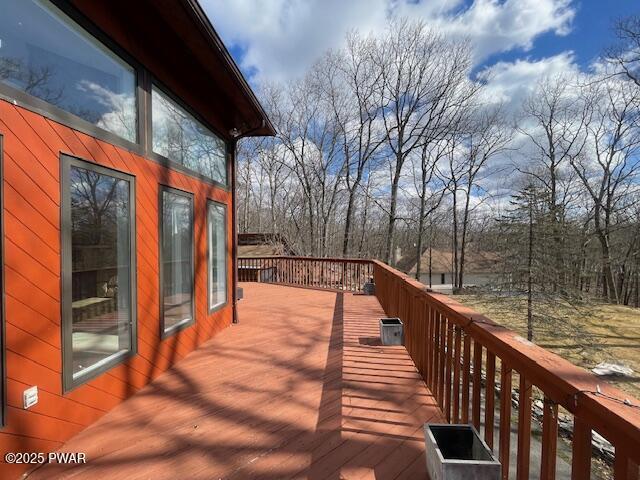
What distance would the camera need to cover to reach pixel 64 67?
212 cm

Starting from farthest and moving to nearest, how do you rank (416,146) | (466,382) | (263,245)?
1. (416,146)
2. (263,245)
3. (466,382)

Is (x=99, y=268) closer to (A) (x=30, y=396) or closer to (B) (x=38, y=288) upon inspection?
(B) (x=38, y=288)

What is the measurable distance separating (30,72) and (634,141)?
2463 cm

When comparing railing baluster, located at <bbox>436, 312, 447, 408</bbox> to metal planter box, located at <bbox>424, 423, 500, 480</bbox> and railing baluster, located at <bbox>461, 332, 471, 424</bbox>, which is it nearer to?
railing baluster, located at <bbox>461, 332, 471, 424</bbox>

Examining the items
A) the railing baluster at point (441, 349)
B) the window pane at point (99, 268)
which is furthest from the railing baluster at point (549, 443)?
the window pane at point (99, 268)

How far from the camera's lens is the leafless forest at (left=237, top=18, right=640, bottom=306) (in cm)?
1739

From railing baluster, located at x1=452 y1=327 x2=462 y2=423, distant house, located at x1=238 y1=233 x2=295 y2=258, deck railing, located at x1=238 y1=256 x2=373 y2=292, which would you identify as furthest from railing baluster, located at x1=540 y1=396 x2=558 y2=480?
distant house, located at x1=238 y1=233 x2=295 y2=258

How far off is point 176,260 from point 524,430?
3094 millimetres

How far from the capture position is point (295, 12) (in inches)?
463

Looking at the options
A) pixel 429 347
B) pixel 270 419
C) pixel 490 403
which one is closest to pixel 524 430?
pixel 490 403

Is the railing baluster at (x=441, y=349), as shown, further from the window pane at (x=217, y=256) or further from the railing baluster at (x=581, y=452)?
the window pane at (x=217, y=256)

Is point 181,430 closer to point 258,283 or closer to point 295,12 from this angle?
point 258,283

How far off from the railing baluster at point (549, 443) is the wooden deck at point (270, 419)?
30.9 inches

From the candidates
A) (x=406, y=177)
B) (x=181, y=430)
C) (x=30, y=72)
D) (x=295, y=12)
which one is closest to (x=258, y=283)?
(x=181, y=430)
